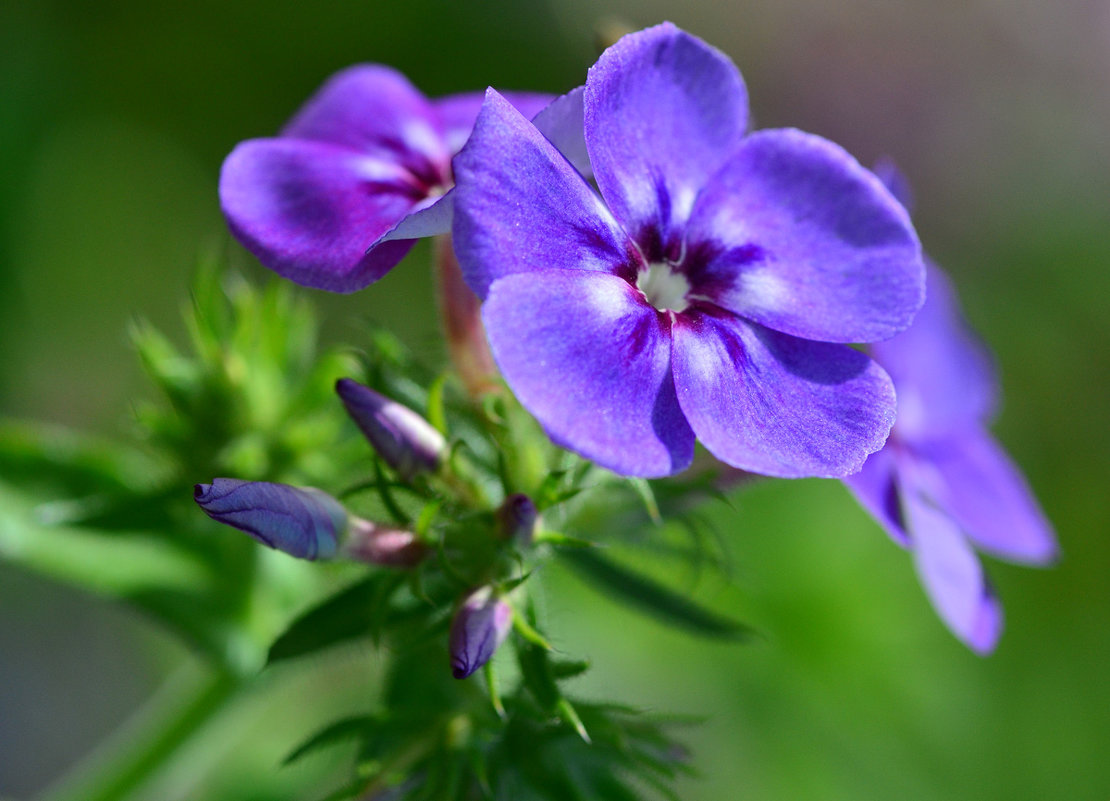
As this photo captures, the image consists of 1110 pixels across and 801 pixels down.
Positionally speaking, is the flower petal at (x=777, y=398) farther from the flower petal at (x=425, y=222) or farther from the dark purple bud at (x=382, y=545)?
the dark purple bud at (x=382, y=545)

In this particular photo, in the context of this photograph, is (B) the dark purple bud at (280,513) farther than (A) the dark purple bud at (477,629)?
No

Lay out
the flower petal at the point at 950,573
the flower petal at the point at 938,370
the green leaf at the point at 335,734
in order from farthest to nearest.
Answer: the flower petal at the point at 938,370 < the flower petal at the point at 950,573 < the green leaf at the point at 335,734

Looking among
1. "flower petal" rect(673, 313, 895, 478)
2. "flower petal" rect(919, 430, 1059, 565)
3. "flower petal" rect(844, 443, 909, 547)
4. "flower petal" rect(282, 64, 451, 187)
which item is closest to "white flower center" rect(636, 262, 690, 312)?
"flower petal" rect(673, 313, 895, 478)

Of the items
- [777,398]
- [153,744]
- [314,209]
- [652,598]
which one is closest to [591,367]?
[777,398]

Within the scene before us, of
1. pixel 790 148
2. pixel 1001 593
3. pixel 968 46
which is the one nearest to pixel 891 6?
pixel 968 46

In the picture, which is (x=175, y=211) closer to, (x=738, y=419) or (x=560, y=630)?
(x=560, y=630)

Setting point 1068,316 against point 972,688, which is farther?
point 1068,316

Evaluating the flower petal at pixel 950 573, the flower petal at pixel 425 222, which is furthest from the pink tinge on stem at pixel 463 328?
the flower petal at pixel 950 573
